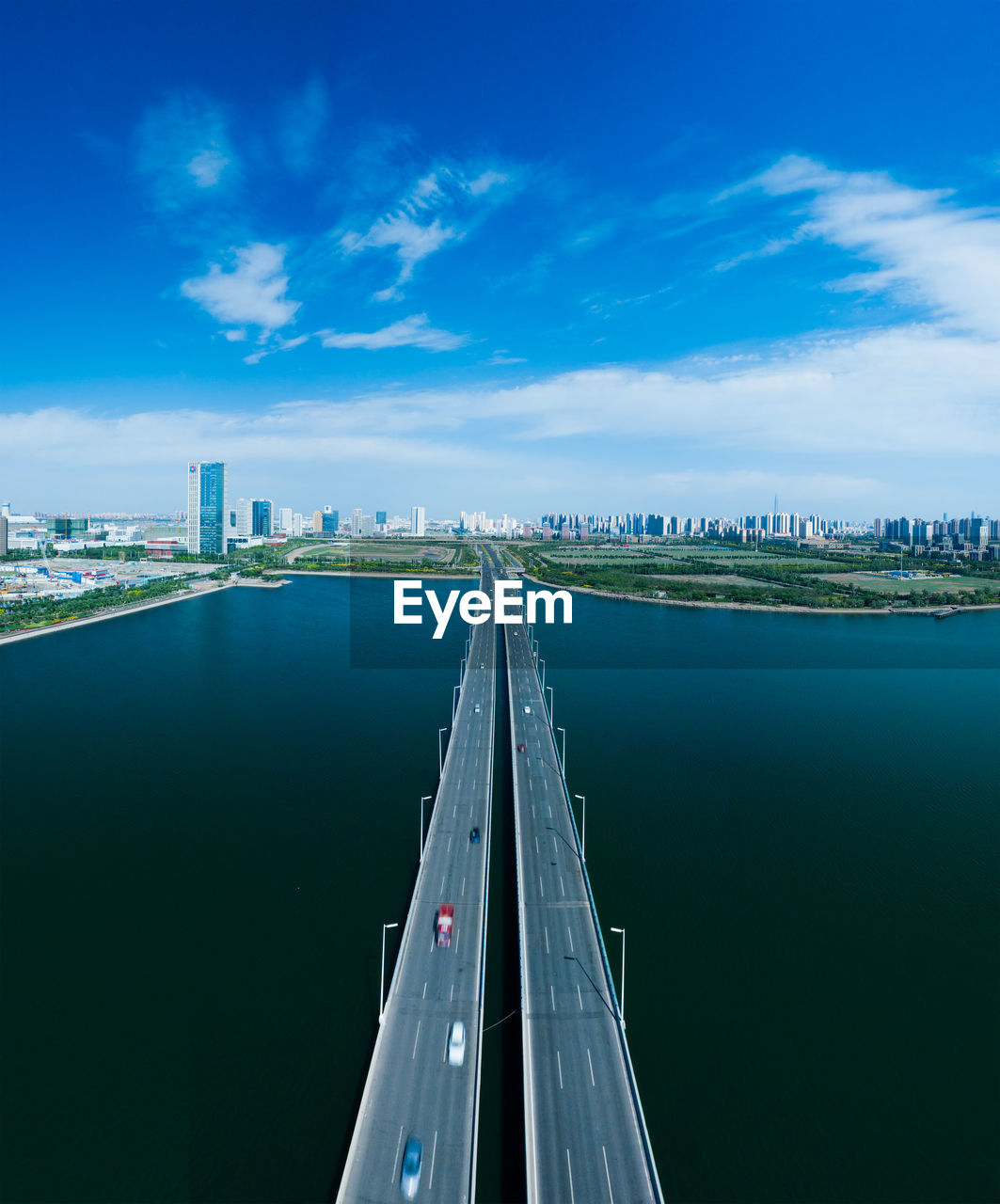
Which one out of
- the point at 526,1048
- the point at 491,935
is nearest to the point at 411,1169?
the point at 526,1048

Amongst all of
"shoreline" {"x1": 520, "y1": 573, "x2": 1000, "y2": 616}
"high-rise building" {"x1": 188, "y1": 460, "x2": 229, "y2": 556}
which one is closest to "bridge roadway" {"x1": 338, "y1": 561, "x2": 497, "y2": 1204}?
A: "shoreline" {"x1": 520, "y1": 573, "x2": 1000, "y2": 616}

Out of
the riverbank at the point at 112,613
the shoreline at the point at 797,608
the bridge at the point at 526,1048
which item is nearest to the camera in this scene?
the bridge at the point at 526,1048

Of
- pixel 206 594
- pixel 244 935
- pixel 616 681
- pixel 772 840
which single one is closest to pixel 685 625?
pixel 616 681

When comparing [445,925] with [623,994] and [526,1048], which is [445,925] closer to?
[526,1048]

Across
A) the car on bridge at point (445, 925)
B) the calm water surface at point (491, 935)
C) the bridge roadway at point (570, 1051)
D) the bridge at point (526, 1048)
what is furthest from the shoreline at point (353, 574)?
the car on bridge at point (445, 925)

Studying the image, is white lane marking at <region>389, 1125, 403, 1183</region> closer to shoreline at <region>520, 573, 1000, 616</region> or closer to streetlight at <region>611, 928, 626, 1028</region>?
streetlight at <region>611, 928, 626, 1028</region>

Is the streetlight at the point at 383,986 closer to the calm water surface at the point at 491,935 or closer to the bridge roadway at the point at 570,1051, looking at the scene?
the calm water surface at the point at 491,935

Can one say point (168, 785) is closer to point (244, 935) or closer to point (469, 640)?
point (244, 935)
